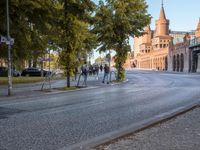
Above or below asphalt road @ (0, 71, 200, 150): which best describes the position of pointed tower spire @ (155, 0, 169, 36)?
above

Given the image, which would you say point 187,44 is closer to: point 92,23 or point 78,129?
→ point 92,23

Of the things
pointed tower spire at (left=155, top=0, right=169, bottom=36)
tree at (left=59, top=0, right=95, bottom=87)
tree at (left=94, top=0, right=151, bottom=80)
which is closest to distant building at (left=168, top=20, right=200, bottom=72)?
pointed tower spire at (left=155, top=0, right=169, bottom=36)

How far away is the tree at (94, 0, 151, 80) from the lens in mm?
43406

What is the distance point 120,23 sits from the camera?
43.3 metres

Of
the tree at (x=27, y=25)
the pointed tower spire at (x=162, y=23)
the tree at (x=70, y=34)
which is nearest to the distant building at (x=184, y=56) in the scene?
the pointed tower spire at (x=162, y=23)

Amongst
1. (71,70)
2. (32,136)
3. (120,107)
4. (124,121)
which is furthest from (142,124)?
(71,70)

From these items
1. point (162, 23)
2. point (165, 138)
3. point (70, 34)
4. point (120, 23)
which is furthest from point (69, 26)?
point (162, 23)

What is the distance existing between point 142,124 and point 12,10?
21.4 m

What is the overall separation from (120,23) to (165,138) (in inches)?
1356

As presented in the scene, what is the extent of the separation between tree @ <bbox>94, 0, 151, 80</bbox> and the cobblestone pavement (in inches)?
1259

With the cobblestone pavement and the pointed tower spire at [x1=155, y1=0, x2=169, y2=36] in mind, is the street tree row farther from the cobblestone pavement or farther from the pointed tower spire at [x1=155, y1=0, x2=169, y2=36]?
the pointed tower spire at [x1=155, y1=0, x2=169, y2=36]

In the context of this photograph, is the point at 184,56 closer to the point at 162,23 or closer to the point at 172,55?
the point at 172,55

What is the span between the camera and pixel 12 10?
3081 centimetres

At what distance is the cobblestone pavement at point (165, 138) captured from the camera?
27.8 feet
